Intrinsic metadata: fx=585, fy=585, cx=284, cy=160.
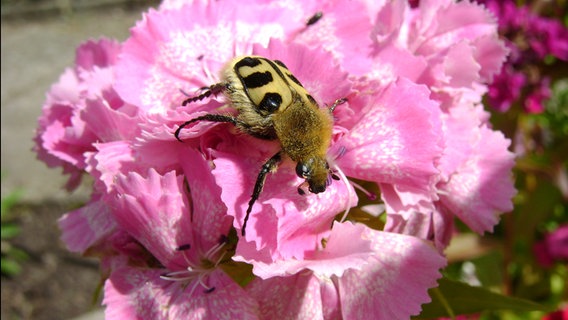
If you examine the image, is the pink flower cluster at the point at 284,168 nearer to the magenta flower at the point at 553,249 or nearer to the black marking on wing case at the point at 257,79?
the black marking on wing case at the point at 257,79

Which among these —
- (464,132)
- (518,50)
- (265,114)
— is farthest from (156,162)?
(518,50)

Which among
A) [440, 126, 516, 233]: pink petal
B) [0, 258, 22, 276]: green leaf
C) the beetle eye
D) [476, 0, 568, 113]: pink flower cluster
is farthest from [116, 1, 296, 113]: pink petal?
[0, 258, 22, 276]: green leaf

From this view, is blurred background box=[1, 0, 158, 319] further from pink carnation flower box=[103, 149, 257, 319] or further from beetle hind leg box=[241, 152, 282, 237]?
beetle hind leg box=[241, 152, 282, 237]

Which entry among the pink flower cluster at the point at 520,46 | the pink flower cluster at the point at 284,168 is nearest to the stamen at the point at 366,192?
the pink flower cluster at the point at 284,168

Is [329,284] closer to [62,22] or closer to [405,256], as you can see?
[405,256]

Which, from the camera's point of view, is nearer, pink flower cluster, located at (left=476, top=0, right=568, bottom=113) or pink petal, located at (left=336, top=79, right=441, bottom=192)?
pink petal, located at (left=336, top=79, right=441, bottom=192)
